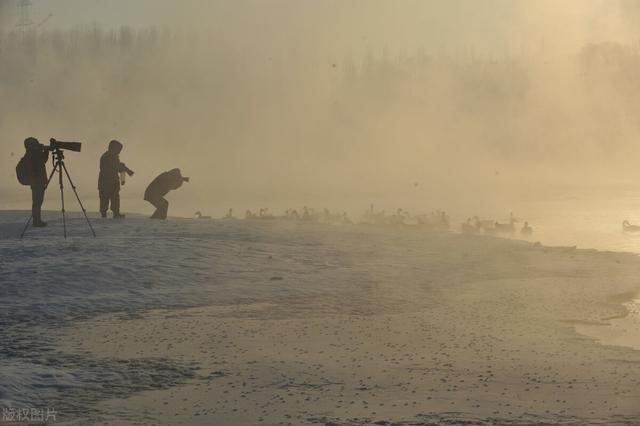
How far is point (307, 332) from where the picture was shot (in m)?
10.3

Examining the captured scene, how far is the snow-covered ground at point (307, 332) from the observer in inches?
295

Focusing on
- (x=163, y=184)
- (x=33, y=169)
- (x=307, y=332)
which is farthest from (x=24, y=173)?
(x=307, y=332)

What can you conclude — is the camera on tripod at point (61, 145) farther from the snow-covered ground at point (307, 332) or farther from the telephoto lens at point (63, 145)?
the snow-covered ground at point (307, 332)

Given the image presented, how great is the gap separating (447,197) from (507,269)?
37524mm

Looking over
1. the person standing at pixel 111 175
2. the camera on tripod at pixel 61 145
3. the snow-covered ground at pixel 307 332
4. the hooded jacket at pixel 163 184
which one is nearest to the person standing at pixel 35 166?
the camera on tripod at pixel 61 145

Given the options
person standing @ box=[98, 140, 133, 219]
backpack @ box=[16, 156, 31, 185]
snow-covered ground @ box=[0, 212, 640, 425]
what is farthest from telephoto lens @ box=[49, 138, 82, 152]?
person standing @ box=[98, 140, 133, 219]

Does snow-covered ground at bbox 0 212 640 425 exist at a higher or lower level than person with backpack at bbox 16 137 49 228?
lower

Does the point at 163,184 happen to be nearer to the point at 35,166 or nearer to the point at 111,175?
the point at 111,175

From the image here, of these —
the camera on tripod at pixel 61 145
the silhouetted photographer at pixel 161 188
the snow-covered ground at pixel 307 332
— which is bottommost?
the snow-covered ground at pixel 307 332

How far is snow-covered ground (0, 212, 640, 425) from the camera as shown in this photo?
24.6 ft

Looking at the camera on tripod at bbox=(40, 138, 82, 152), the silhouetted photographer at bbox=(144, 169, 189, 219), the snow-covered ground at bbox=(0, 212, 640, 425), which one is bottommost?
the snow-covered ground at bbox=(0, 212, 640, 425)

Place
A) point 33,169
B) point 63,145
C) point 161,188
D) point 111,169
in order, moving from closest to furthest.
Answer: point 63,145, point 33,169, point 111,169, point 161,188

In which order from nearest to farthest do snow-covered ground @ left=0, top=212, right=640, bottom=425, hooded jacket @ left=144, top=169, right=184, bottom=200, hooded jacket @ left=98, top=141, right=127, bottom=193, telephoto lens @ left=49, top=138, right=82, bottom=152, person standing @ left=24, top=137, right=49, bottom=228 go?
1. snow-covered ground @ left=0, top=212, right=640, bottom=425
2. telephoto lens @ left=49, top=138, right=82, bottom=152
3. person standing @ left=24, top=137, right=49, bottom=228
4. hooded jacket @ left=98, top=141, right=127, bottom=193
5. hooded jacket @ left=144, top=169, right=184, bottom=200

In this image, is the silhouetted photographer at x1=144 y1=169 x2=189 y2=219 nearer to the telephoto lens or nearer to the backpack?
the backpack
